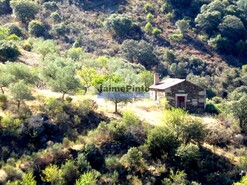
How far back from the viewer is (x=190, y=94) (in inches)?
1646

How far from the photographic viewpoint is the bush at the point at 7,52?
184ft

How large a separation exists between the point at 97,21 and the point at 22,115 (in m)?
61.8

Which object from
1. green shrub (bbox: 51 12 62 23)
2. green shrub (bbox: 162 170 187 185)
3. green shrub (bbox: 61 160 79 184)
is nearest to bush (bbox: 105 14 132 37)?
green shrub (bbox: 51 12 62 23)

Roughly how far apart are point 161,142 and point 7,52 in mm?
35536

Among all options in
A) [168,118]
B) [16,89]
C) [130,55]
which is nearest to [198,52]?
[130,55]

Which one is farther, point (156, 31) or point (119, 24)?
point (156, 31)

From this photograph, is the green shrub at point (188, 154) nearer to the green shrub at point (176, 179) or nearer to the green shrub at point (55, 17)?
the green shrub at point (176, 179)

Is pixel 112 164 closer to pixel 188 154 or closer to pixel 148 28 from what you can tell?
pixel 188 154

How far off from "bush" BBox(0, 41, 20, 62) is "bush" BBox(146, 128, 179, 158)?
33689 mm

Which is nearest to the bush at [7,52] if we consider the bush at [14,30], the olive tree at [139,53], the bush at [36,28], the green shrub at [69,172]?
the bush at [14,30]

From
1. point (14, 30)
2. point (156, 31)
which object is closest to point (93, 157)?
point (14, 30)

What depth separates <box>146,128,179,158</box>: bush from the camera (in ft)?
107

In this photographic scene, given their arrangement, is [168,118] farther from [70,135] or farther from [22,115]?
[22,115]

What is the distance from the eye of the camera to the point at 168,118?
117 ft
